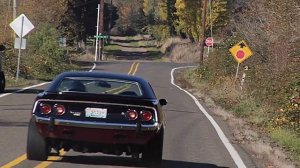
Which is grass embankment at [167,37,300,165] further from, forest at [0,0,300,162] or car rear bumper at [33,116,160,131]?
car rear bumper at [33,116,160,131]

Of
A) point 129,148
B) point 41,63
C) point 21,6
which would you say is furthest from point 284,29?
point 21,6

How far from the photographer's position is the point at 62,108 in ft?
31.0

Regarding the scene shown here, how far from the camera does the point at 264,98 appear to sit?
24578mm

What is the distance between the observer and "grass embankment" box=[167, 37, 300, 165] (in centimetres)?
1751

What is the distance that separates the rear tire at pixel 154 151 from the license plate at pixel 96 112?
80cm

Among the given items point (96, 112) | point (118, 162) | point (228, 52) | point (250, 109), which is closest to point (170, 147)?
point (118, 162)

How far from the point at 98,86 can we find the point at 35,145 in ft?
4.76

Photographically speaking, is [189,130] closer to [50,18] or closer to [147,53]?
[50,18]

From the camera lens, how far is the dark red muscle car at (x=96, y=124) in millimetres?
9320

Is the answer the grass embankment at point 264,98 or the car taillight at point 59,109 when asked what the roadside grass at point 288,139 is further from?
the car taillight at point 59,109

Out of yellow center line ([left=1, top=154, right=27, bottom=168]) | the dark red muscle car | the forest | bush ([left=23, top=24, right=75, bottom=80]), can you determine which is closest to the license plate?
the dark red muscle car

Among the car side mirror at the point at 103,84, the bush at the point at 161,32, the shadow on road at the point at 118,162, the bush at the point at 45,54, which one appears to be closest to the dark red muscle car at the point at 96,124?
the car side mirror at the point at 103,84

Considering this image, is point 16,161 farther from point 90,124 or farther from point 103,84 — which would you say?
point 103,84

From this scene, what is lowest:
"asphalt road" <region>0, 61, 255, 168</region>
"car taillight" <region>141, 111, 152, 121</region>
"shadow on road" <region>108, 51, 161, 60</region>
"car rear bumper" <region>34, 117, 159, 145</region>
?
"shadow on road" <region>108, 51, 161, 60</region>
